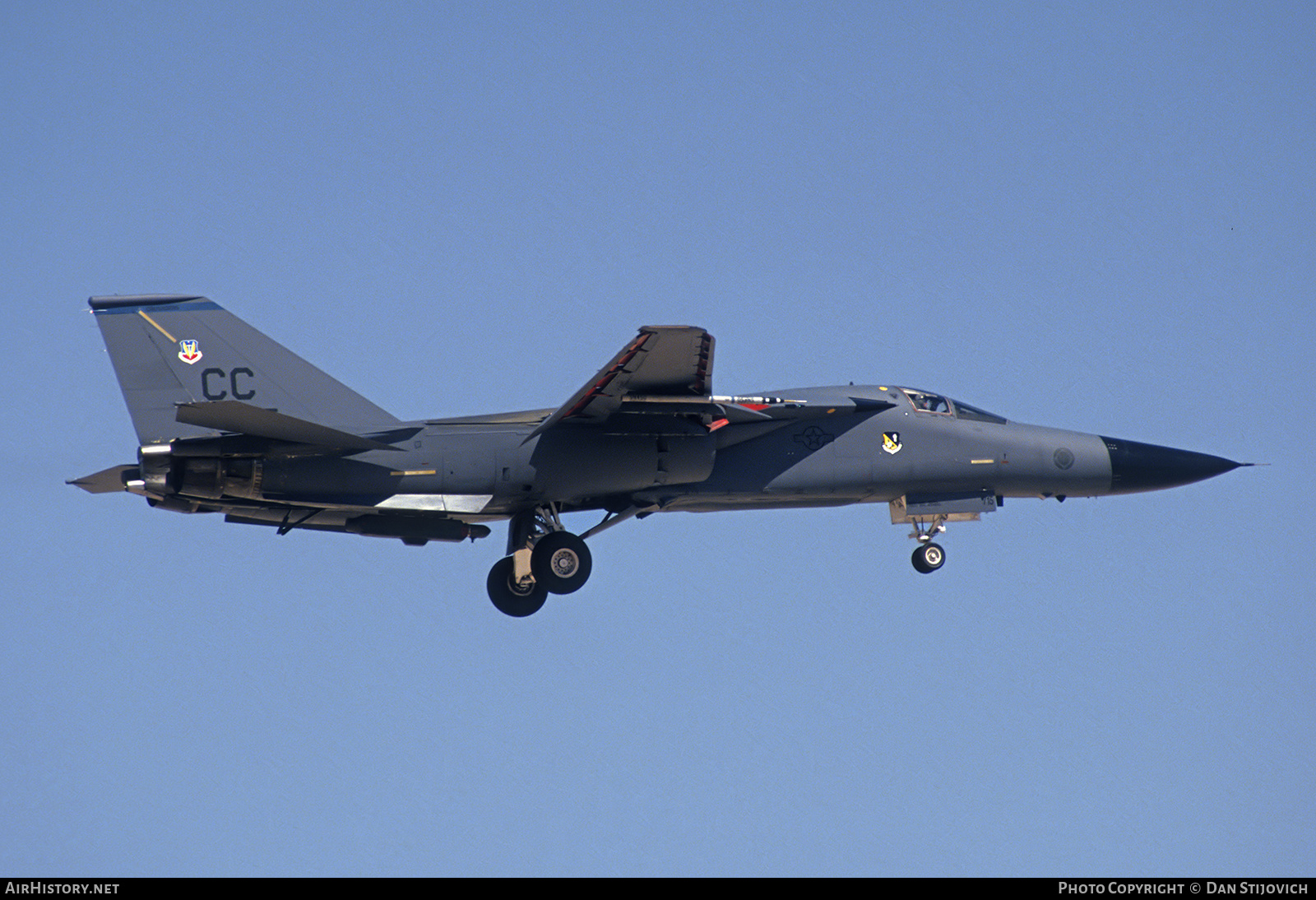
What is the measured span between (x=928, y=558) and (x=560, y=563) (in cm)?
562

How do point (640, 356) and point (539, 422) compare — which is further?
point (539, 422)

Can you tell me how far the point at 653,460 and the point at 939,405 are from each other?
4817 mm

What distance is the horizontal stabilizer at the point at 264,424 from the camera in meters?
18.4

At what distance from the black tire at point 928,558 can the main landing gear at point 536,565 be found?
5.02 metres

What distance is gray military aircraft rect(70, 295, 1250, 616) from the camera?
64.6ft

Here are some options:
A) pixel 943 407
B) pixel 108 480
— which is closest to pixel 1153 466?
pixel 943 407

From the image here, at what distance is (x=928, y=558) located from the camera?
23.2 m

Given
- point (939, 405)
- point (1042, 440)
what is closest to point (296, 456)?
point (939, 405)

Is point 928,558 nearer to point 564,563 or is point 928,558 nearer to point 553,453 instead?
point 564,563

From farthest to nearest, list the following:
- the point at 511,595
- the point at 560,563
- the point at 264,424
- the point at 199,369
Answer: the point at 511,595 < the point at 560,563 < the point at 199,369 < the point at 264,424
